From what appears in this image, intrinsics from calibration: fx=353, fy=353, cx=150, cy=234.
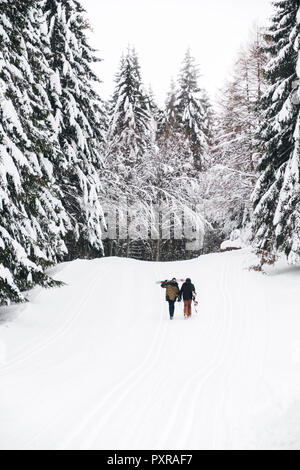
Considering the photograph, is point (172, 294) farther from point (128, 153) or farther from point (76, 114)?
point (128, 153)

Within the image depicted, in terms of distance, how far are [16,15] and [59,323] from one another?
958 centimetres

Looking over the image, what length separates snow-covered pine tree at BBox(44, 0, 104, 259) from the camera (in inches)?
648

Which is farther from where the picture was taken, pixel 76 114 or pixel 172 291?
pixel 76 114

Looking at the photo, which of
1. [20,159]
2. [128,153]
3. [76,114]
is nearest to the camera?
[20,159]

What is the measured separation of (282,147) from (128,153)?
45.8 feet

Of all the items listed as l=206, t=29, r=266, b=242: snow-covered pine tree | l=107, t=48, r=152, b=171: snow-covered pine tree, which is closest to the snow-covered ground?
l=206, t=29, r=266, b=242: snow-covered pine tree

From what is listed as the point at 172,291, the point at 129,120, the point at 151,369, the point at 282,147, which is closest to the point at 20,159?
the point at 151,369

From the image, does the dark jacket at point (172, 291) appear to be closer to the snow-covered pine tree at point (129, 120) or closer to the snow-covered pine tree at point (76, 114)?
the snow-covered pine tree at point (76, 114)

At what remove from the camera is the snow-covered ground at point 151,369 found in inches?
191

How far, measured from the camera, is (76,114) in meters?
16.7

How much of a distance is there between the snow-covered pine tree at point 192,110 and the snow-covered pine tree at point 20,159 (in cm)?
1847

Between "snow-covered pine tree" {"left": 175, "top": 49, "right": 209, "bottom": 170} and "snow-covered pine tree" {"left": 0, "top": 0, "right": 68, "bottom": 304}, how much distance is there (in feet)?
60.6

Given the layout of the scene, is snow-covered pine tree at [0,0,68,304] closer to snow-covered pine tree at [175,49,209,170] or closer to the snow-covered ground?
the snow-covered ground
